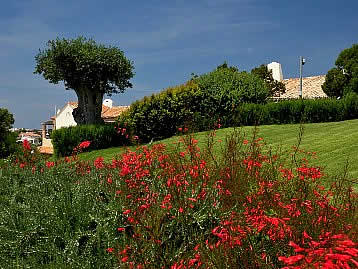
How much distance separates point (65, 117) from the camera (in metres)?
48.7

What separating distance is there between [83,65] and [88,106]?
2.66 metres

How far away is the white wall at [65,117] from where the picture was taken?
156 ft

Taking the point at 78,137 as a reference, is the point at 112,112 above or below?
above

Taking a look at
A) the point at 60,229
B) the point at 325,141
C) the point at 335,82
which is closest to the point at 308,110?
the point at 325,141

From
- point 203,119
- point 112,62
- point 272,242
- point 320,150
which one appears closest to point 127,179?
point 272,242

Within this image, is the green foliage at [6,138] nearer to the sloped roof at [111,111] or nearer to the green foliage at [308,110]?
the green foliage at [308,110]

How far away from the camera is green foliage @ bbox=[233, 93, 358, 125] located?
18.3m

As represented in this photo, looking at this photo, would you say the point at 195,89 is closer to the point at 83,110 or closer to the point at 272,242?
the point at 83,110

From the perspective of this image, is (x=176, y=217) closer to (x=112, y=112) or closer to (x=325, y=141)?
(x=325, y=141)

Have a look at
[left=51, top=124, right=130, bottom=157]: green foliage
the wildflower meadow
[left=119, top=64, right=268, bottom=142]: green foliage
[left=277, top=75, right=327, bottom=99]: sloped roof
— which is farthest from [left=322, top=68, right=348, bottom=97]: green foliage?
the wildflower meadow

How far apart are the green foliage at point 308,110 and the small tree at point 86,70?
27.1 feet

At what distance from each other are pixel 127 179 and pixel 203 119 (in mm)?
14485

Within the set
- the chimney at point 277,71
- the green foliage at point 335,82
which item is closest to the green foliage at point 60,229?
the green foliage at point 335,82

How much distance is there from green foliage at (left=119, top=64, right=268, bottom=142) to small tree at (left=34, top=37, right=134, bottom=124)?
4.53m
